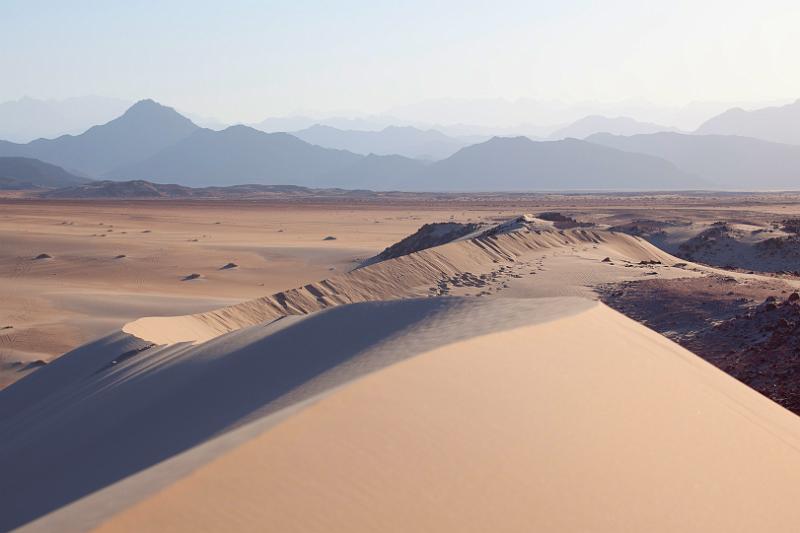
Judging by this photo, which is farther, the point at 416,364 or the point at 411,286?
the point at 411,286

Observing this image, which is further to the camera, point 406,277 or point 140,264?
point 140,264

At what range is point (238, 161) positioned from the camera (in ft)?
587

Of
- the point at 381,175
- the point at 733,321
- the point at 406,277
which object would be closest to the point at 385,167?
the point at 381,175

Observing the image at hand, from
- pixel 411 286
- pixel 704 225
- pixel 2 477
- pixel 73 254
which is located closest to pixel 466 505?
pixel 2 477

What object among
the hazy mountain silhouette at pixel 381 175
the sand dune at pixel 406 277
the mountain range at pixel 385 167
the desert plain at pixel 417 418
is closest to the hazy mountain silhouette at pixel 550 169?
the mountain range at pixel 385 167

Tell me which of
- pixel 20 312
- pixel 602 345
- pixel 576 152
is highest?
pixel 576 152

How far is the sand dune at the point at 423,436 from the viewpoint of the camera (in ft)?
11.8

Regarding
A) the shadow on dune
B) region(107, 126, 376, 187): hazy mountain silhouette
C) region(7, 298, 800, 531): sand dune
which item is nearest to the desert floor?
the shadow on dune

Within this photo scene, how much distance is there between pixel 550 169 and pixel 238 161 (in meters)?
69.9

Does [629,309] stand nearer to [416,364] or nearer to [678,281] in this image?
[678,281]

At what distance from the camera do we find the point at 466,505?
378 centimetres

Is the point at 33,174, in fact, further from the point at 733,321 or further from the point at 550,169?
the point at 733,321

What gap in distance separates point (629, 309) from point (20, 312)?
12163 mm

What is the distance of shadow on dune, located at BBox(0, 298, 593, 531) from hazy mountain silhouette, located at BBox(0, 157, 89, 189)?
124 meters
